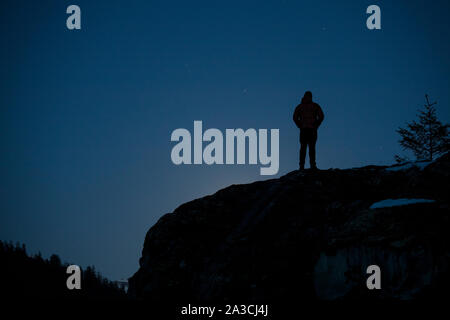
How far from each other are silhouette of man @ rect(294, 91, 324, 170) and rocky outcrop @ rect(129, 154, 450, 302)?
84 cm

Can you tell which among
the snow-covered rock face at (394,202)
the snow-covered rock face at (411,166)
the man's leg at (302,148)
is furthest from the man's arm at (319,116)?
the snow-covered rock face at (394,202)

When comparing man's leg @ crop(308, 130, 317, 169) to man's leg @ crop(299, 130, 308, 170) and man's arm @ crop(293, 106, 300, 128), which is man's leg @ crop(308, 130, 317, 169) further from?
man's arm @ crop(293, 106, 300, 128)

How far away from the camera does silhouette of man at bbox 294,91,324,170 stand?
1370cm

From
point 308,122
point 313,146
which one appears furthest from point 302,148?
point 308,122

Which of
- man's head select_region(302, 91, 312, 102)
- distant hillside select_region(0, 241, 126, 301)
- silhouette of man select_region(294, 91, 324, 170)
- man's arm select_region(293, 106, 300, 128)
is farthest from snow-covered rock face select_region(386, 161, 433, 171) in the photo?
distant hillside select_region(0, 241, 126, 301)

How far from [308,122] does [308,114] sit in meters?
0.27

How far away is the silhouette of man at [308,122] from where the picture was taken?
44.9ft

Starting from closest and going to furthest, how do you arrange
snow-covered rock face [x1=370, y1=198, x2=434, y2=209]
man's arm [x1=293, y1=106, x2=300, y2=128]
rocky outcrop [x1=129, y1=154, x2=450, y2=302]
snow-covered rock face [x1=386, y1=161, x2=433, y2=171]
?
rocky outcrop [x1=129, y1=154, x2=450, y2=302], snow-covered rock face [x1=370, y1=198, x2=434, y2=209], snow-covered rock face [x1=386, y1=161, x2=433, y2=171], man's arm [x1=293, y1=106, x2=300, y2=128]

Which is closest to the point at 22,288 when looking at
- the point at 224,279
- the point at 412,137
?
the point at 412,137

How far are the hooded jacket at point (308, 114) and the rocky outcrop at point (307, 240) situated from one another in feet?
5.34

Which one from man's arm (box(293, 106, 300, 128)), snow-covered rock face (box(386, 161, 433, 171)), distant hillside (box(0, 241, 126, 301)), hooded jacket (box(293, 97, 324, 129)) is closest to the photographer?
snow-covered rock face (box(386, 161, 433, 171))

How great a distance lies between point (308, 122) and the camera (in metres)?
13.7

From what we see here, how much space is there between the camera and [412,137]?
31.0 meters

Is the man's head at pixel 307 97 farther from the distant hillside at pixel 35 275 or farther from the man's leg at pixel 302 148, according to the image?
the distant hillside at pixel 35 275
